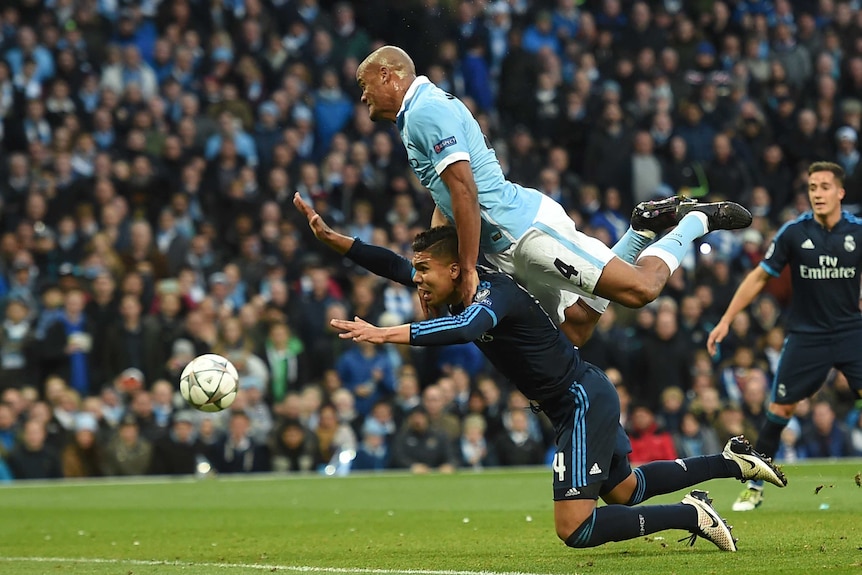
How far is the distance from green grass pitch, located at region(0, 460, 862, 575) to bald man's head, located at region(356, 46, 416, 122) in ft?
9.07

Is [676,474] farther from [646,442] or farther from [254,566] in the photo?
[646,442]

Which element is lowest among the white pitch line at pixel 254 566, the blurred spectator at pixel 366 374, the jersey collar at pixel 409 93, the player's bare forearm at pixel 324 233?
the white pitch line at pixel 254 566

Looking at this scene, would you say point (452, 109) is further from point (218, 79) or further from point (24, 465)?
point (218, 79)

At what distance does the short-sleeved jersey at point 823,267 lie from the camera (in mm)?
11445

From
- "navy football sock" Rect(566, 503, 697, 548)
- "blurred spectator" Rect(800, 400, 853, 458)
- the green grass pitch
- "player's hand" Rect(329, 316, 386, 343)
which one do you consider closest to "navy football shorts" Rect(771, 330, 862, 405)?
the green grass pitch

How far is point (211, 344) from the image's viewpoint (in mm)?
16609

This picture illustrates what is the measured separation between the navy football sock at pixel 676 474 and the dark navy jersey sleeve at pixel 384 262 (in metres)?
1.91

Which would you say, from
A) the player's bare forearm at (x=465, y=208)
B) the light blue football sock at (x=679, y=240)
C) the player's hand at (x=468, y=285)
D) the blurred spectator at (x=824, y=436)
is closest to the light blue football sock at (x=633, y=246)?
the light blue football sock at (x=679, y=240)

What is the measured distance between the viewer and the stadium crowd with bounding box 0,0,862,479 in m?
16.5

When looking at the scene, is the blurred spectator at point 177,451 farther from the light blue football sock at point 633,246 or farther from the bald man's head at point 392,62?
the bald man's head at point 392,62

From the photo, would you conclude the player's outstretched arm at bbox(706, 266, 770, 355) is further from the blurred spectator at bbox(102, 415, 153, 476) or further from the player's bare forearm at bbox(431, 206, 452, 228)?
the blurred spectator at bbox(102, 415, 153, 476)

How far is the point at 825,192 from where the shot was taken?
443 inches

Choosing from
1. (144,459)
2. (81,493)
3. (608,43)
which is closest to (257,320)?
(144,459)

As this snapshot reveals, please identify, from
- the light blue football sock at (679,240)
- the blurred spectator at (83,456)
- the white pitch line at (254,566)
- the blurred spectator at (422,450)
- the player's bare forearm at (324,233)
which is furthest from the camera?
the blurred spectator at (422,450)
